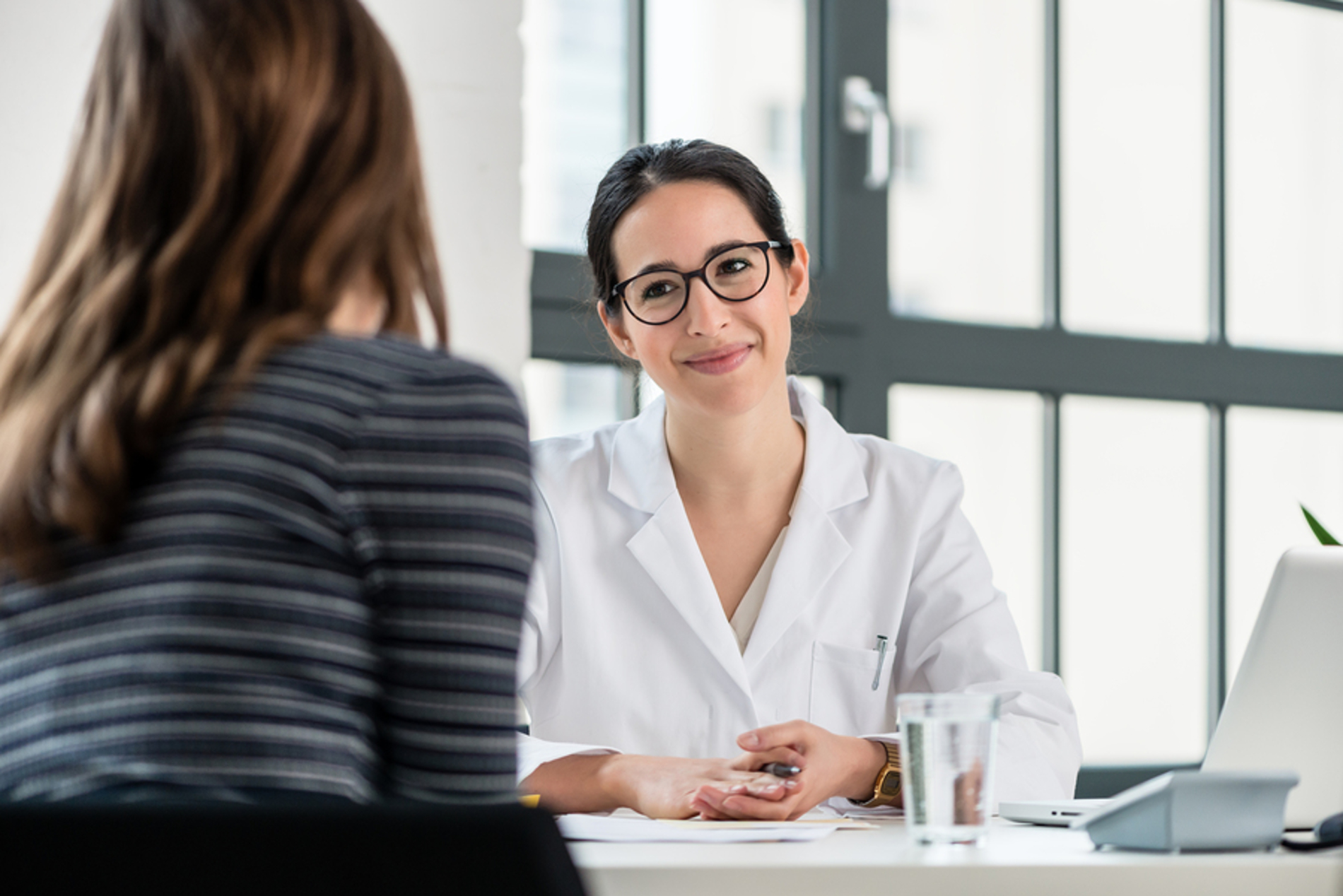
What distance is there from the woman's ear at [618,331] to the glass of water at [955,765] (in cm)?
106

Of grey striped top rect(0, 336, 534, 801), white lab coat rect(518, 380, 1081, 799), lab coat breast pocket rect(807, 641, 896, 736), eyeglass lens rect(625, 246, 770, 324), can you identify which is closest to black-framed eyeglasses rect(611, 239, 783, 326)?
eyeglass lens rect(625, 246, 770, 324)

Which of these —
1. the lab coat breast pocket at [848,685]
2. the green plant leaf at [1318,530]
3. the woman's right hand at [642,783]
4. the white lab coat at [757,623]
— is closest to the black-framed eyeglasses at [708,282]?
the white lab coat at [757,623]

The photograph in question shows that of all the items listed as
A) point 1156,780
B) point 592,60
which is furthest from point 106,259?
point 592,60

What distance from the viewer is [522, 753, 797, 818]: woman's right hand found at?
1218 millimetres

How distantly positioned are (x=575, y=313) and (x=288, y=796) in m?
1.73

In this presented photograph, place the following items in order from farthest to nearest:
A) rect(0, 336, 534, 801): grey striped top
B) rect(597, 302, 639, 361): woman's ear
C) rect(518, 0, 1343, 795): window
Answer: rect(518, 0, 1343, 795): window → rect(597, 302, 639, 361): woman's ear → rect(0, 336, 534, 801): grey striped top

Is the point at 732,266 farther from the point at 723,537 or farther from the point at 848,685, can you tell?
the point at 848,685

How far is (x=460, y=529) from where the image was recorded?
0.67 meters

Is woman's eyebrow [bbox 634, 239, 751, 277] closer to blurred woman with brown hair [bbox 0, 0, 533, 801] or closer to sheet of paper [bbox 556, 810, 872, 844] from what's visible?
sheet of paper [bbox 556, 810, 872, 844]

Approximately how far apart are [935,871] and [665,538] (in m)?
1.02

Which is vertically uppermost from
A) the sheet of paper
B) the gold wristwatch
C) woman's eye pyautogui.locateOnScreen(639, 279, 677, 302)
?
woman's eye pyautogui.locateOnScreen(639, 279, 677, 302)

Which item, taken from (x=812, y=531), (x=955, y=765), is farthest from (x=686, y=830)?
(x=812, y=531)

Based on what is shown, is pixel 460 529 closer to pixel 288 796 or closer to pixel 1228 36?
pixel 288 796

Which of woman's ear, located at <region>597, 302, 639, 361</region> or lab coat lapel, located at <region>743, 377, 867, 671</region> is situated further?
woman's ear, located at <region>597, 302, 639, 361</region>
